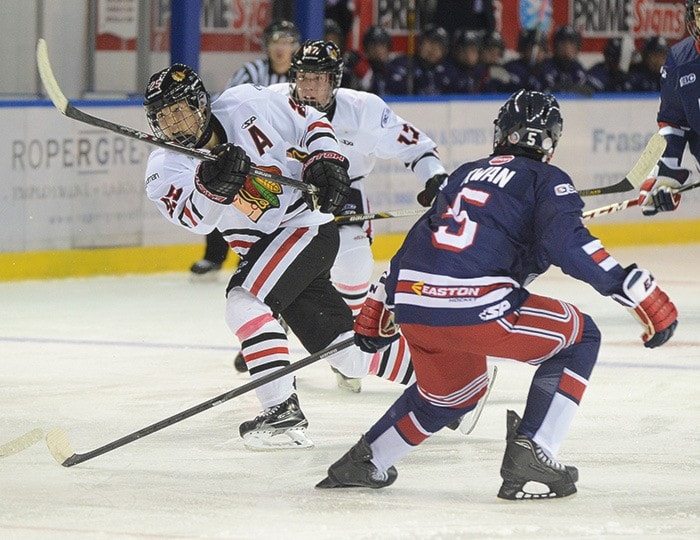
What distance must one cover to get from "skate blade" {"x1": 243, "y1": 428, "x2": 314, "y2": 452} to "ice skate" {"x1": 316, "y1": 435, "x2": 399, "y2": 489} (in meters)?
0.52

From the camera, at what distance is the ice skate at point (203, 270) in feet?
25.9

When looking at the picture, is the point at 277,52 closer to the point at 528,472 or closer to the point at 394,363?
the point at 394,363

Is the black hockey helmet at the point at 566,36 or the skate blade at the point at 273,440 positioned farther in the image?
the black hockey helmet at the point at 566,36

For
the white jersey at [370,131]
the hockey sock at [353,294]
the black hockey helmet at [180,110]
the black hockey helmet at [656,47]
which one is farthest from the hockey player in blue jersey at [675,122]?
the black hockey helmet at [656,47]

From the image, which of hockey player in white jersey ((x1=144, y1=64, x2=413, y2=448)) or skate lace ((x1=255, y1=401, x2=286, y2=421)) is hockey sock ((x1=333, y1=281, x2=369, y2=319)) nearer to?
hockey player in white jersey ((x1=144, y1=64, x2=413, y2=448))

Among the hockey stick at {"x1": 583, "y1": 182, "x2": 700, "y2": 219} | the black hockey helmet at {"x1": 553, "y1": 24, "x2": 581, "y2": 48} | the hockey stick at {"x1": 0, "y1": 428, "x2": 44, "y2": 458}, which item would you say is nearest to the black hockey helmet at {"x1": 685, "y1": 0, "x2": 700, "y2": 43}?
the hockey stick at {"x1": 583, "y1": 182, "x2": 700, "y2": 219}

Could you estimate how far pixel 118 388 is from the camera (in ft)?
17.0

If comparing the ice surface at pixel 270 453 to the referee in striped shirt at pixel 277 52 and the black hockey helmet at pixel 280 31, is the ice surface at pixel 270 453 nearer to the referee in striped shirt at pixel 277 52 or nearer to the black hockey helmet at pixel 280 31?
the referee in striped shirt at pixel 277 52

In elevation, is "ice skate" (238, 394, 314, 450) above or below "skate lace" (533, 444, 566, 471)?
below

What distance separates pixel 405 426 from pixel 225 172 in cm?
83

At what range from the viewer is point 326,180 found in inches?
169

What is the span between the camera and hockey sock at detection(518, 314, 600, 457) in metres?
3.54

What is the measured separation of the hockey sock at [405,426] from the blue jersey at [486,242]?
204 mm

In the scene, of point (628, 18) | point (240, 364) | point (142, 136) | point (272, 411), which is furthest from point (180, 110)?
point (628, 18)
